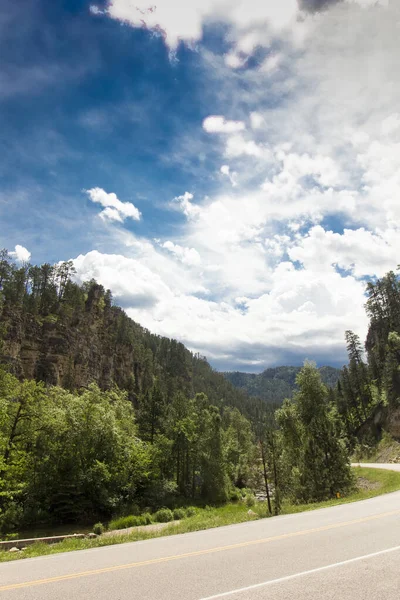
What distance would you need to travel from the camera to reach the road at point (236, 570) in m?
6.17

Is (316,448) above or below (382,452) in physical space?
above

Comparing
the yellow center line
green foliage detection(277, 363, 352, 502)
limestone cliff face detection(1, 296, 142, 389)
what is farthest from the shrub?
limestone cliff face detection(1, 296, 142, 389)

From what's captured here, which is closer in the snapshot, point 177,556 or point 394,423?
point 177,556

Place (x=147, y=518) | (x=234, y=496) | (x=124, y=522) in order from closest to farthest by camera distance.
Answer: (x=124, y=522), (x=147, y=518), (x=234, y=496)

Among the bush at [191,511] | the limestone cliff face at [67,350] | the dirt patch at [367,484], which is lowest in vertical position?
the bush at [191,511]

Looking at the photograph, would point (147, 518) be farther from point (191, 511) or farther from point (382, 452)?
point (382, 452)

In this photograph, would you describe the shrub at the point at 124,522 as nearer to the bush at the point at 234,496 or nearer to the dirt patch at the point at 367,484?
the dirt patch at the point at 367,484

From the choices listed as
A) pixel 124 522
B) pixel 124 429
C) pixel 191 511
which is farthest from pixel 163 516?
pixel 124 429

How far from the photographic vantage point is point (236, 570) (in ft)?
24.2

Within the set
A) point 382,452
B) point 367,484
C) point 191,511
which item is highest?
point 367,484

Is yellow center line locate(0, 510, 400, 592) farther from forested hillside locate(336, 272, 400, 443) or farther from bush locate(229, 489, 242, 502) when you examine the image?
forested hillside locate(336, 272, 400, 443)

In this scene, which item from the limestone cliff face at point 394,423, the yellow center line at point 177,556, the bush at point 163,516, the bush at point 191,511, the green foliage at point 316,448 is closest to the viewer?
the yellow center line at point 177,556

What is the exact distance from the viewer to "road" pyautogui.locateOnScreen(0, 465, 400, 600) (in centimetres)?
617

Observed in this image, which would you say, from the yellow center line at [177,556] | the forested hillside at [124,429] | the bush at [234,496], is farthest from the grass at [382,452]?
the yellow center line at [177,556]
